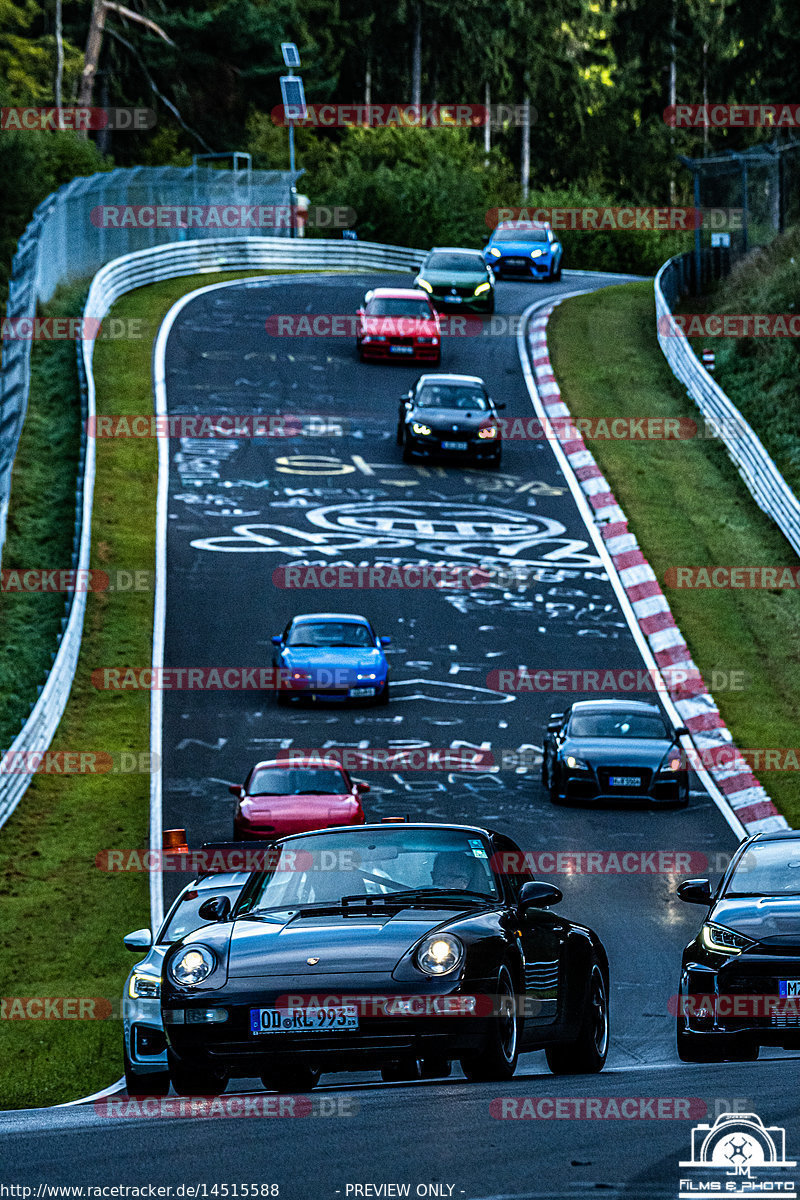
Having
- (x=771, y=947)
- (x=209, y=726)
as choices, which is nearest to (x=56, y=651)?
(x=209, y=726)

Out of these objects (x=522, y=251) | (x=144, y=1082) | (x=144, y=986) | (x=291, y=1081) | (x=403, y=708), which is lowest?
(x=403, y=708)

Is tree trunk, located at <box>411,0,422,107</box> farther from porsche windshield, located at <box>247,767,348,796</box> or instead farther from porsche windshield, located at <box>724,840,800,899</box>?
porsche windshield, located at <box>724,840,800,899</box>

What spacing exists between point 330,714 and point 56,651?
413cm

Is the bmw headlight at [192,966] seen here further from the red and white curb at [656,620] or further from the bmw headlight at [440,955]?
the red and white curb at [656,620]

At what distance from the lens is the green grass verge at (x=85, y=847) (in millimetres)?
15602

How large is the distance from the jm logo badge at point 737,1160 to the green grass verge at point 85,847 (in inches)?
302

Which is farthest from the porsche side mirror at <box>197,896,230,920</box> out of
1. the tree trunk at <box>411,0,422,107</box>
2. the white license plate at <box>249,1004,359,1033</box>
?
the tree trunk at <box>411,0,422,107</box>

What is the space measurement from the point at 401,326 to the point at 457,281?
437 cm

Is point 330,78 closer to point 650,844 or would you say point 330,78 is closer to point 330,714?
point 330,714

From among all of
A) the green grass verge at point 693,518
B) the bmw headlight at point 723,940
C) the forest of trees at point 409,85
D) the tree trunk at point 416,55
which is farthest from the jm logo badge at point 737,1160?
the tree trunk at point 416,55

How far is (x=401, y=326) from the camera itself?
44.8 meters

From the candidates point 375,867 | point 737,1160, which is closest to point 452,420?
point 375,867

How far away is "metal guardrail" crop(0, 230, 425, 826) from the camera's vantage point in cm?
2438

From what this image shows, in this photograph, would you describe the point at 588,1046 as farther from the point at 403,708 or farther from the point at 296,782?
the point at 403,708
